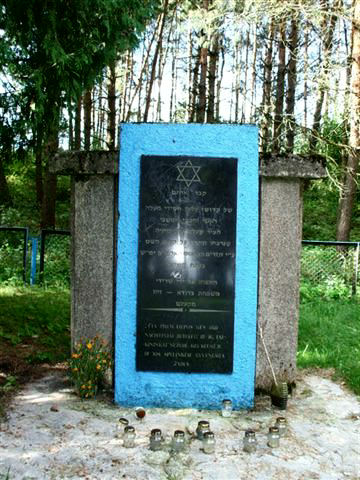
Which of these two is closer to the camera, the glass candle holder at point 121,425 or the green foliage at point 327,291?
the glass candle holder at point 121,425

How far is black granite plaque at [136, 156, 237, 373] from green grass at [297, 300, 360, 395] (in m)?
1.50

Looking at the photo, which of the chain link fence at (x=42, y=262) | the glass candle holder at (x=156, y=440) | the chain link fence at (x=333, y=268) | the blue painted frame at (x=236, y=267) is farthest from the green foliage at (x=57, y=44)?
the chain link fence at (x=333, y=268)

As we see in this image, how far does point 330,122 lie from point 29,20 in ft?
42.3

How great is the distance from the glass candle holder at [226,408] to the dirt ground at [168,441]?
1.9 inches

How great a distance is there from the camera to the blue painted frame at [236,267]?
148 inches

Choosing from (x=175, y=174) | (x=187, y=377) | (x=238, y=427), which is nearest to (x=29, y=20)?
(x=175, y=174)

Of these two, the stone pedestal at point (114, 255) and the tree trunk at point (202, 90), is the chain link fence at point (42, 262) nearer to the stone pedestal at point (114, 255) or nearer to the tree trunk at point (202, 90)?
the stone pedestal at point (114, 255)

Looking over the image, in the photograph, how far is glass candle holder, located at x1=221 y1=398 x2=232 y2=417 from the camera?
12.0 ft

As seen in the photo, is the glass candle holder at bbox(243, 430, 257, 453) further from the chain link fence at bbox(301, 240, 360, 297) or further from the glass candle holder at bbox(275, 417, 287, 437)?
the chain link fence at bbox(301, 240, 360, 297)

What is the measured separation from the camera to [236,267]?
12.4 ft

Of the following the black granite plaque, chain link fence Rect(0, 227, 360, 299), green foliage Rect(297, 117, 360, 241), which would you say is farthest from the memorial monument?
green foliage Rect(297, 117, 360, 241)

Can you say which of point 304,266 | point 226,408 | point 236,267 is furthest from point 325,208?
point 226,408

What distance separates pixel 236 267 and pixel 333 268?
5.70 meters

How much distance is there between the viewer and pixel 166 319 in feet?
12.5
